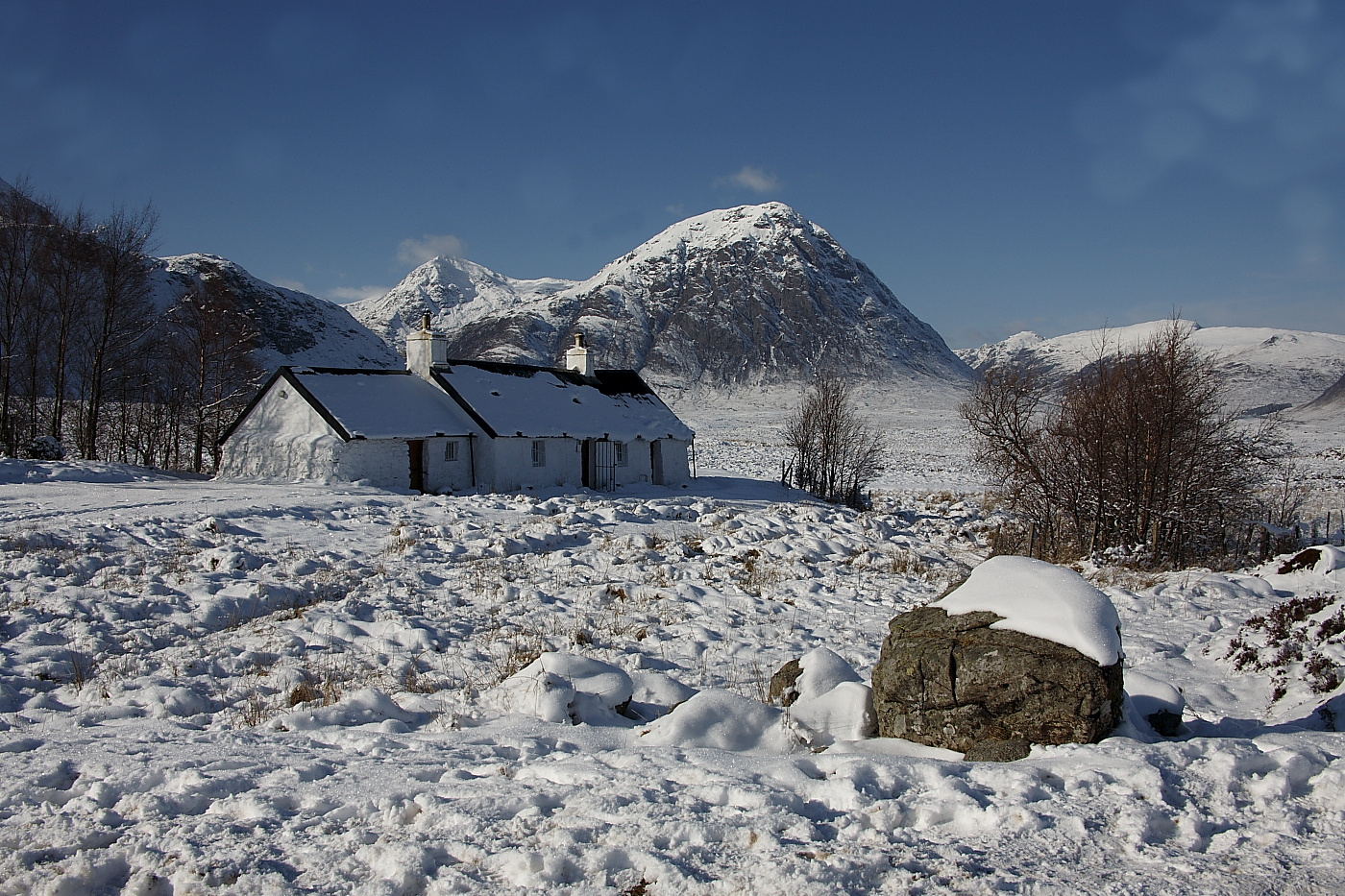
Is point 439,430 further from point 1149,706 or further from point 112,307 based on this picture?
point 1149,706

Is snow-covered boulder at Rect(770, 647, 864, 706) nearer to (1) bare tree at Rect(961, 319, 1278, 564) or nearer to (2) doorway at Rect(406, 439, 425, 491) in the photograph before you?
→ (1) bare tree at Rect(961, 319, 1278, 564)

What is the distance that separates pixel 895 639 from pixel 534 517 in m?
14.9

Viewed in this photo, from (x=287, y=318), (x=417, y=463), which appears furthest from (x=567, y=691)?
(x=287, y=318)

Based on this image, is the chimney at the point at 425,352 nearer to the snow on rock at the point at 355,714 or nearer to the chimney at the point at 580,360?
the chimney at the point at 580,360

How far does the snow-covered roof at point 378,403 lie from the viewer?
25344mm

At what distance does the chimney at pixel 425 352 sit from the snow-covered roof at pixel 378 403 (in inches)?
25.7

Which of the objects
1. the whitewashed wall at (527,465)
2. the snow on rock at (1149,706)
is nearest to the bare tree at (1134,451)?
the snow on rock at (1149,706)

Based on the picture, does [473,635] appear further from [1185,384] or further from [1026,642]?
[1185,384]

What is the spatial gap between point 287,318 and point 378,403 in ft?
381

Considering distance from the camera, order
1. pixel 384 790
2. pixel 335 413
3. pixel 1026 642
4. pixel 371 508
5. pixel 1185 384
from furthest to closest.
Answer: pixel 335 413 → pixel 371 508 → pixel 1185 384 → pixel 1026 642 → pixel 384 790

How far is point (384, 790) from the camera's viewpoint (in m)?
4.96

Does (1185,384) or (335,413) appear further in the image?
(335,413)

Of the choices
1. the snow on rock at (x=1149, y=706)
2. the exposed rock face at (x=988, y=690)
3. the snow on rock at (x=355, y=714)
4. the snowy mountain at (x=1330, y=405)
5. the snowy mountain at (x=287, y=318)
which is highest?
the snowy mountain at (x=287, y=318)

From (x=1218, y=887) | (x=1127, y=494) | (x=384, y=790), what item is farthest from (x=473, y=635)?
(x=1127, y=494)
